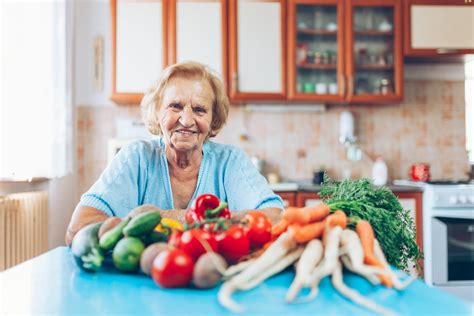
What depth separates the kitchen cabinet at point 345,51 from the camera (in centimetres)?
346

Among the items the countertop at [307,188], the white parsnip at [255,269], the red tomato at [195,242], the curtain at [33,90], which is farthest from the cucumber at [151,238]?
the countertop at [307,188]

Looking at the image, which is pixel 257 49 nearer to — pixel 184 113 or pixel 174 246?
pixel 184 113

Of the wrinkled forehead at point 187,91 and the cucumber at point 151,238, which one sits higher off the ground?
the wrinkled forehead at point 187,91

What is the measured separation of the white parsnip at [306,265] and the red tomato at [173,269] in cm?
20

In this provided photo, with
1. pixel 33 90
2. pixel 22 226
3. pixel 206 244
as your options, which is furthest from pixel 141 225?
pixel 33 90

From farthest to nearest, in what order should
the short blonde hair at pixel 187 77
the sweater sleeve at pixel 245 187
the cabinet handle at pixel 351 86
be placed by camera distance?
1. the cabinet handle at pixel 351 86
2. the short blonde hair at pixel 187 77
3. the sweater sleeve at pixel 245 187

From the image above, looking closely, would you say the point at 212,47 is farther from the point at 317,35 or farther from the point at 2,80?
the point at 2,80

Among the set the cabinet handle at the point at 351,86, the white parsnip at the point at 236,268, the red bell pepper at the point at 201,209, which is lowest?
the white parsnip at the point at 236,268

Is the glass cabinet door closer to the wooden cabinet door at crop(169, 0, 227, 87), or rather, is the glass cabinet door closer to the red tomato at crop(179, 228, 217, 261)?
the wooden cabinet door at crop(169, 0, 227, 87)

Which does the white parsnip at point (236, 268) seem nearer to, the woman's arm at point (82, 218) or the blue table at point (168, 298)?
the blue table at point (168, 298)

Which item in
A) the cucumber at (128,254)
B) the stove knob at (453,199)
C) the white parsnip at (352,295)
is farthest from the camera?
the stove knob at (453,199)

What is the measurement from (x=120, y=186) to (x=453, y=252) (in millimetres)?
2535

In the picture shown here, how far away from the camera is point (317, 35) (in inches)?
139

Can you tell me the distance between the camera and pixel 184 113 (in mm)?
1691
